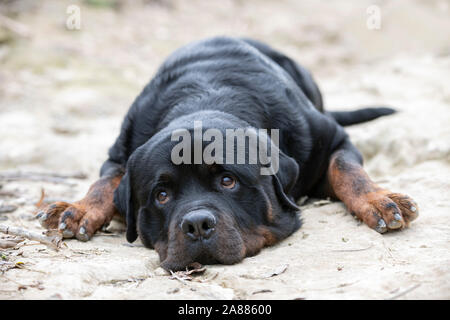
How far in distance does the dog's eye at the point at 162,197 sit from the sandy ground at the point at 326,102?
1.05ft

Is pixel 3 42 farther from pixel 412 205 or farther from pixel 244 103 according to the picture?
pixel 412 205

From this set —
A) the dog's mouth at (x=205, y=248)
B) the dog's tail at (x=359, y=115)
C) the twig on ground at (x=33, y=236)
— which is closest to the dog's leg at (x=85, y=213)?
the twig on ground at (x=33, y=236)

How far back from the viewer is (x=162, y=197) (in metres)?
3.45

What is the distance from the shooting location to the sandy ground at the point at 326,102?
8.89 feet

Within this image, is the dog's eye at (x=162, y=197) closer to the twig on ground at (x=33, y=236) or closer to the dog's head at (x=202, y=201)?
the dog's head at (x=202, y=201)

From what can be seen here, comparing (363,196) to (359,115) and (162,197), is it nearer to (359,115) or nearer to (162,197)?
(162,197)

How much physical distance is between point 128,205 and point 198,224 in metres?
0.82

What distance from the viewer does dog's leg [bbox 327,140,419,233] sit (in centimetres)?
342

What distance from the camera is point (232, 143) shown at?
11.2ft

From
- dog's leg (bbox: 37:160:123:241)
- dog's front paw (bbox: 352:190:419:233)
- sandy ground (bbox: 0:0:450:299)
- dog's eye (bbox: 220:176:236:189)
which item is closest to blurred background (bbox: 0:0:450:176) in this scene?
sandy ground (bbox: 0:0:450:299)

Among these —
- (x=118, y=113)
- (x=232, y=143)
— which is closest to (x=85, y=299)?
(x=232, y=143)

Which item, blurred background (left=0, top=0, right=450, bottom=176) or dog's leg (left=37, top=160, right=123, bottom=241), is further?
blurred background (left=0, top=0, right=450, bottom=176)

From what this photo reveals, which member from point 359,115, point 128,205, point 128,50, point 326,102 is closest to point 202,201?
point 128,205

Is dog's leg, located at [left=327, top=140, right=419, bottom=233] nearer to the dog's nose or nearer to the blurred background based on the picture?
the dog's nose
